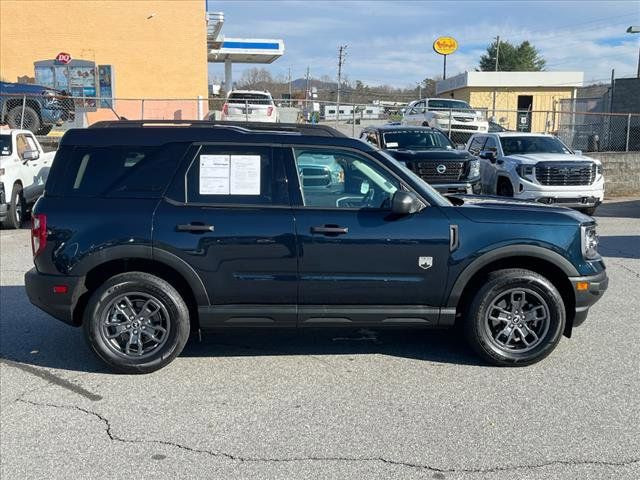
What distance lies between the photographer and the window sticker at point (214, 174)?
471 centimetres

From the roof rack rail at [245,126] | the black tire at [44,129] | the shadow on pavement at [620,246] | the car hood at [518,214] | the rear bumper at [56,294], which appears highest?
the black tire at [44,129]

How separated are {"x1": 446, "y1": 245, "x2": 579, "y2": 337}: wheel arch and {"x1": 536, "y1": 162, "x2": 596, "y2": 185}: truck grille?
26.5 feet

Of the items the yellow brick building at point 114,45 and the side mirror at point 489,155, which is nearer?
the side mirror at point 489,155

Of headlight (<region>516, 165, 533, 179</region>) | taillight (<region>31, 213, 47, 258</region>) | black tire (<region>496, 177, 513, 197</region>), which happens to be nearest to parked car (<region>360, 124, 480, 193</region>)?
black tire (<region>496, 177, 513, 197</region>)

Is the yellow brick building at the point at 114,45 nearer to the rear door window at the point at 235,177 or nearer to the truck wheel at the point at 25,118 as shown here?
the truck wheel at the point at 25,118

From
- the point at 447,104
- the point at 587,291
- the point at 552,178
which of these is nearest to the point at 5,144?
the point at 552,178

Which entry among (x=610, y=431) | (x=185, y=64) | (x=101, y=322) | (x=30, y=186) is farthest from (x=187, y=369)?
(x=185, y=64)

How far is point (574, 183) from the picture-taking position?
12.5 metres

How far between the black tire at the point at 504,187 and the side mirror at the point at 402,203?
911 centimetres

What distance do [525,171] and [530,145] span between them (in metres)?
1.74

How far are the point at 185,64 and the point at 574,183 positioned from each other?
817 inches

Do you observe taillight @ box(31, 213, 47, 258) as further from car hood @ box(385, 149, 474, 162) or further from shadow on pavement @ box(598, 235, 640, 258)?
car hood @ box(385, 149, 474, 162)

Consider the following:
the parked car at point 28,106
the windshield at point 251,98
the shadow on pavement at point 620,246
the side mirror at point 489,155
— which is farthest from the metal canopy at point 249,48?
the shadow on pavement at point 620,246

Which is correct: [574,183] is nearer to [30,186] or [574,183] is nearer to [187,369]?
[187,369]
